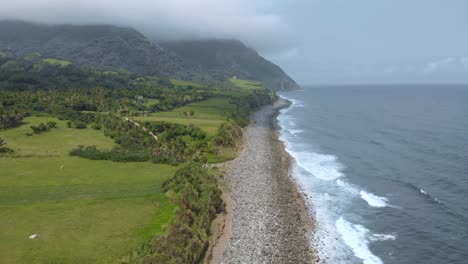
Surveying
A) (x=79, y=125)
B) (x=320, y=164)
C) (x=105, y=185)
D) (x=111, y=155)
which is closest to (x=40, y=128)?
(x=79, y=125)

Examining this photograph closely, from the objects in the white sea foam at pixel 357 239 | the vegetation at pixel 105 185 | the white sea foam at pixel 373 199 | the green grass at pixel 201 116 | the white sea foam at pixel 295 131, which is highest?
the green grass at pixel 201 116

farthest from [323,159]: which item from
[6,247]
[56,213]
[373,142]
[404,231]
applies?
[6,247]

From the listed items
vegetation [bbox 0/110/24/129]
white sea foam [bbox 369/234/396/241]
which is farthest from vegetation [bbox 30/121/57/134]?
white sea foam [bbox 369/234/396/241]

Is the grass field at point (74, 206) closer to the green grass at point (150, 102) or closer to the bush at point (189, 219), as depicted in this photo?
the bush at point (189, 219)

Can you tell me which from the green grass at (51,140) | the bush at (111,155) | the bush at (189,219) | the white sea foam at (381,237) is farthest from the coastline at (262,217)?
the green grass at (51,140)

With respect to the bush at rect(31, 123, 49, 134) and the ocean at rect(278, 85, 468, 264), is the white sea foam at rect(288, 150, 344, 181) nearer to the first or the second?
the ocean at rect(278, 85, 468, 264)

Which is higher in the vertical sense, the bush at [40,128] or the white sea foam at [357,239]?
the bush at [40,128]

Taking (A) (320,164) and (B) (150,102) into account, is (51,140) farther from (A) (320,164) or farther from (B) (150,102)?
(B) (150,102)
